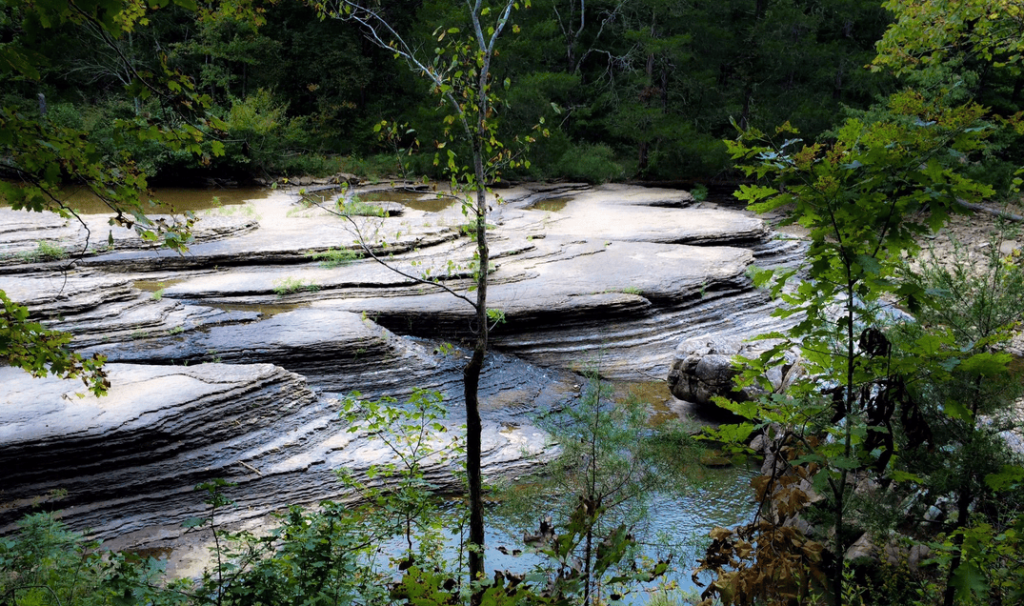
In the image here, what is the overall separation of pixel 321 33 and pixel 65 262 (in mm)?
17964

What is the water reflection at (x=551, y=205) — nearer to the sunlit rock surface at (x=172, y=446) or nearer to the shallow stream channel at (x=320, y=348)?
the shallow stream channel at (x=320, y=348)

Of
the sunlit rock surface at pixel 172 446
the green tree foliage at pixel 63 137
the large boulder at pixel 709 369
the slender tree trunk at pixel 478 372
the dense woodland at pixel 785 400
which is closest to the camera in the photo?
the dense woodland at pixel 785 400

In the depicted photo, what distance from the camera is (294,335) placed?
7.42 m

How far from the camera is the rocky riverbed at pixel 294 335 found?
5.33 m

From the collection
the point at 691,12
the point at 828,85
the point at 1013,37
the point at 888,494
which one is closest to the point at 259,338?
the point at 888,494

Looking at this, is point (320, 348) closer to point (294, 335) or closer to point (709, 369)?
point (294, 335)

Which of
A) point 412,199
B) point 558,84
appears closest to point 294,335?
point 412,199

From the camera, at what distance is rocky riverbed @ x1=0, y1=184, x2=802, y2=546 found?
17.5 feet

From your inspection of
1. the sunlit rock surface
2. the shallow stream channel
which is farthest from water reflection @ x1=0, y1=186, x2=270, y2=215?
the sunlit rock surface

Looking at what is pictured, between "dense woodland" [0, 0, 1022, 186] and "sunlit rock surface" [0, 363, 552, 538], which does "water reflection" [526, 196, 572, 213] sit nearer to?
"dense woodland" [0, 0, 1022, 186]

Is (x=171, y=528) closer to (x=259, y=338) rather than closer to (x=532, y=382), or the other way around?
(x=259, y=338)

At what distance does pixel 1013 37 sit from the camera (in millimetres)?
6035

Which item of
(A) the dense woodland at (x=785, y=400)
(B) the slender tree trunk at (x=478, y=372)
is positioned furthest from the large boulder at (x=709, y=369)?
(B) the slender tree trunk at (x=478, y=372)

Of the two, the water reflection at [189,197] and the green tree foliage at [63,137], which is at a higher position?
the green tree foliage at [63,137]
